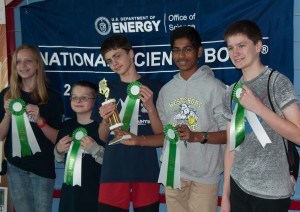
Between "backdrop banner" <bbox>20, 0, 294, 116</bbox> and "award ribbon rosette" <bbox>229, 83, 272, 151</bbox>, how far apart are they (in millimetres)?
930

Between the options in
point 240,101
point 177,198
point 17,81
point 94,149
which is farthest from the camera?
point 17,81

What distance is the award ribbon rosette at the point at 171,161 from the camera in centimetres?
252

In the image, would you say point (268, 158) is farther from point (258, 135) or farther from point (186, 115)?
point (186, 115)

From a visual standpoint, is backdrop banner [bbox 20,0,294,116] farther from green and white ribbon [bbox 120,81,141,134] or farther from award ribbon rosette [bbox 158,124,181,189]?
award ribbon rosette [bbox 158,124,181,189]

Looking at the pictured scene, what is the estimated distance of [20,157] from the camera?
308 centimetres

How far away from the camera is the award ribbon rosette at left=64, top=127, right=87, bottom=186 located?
2.93 metres

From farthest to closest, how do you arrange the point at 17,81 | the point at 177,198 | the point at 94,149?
1. the point at 17,81
2. the point at 94,149
3. the point at 177,198

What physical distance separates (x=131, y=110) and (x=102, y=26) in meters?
1.01

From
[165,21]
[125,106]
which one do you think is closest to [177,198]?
[125,106]

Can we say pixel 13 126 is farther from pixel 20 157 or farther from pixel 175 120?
pixel 175 120

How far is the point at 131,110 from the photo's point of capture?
8.77ft

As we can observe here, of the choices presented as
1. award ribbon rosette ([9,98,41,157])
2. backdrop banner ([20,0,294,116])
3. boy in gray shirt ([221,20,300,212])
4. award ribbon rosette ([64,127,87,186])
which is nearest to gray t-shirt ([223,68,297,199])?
boy in gray shirt ([221,20,300,212])

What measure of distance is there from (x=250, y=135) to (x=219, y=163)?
43 cm

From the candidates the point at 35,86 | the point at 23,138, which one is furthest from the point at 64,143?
the point at 35,86
